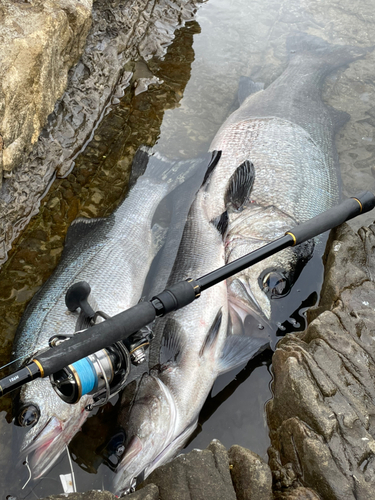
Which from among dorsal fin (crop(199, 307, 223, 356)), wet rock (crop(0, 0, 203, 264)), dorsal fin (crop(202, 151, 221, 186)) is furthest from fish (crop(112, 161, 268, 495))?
wet rock (crop(0, 0, 203, 264))

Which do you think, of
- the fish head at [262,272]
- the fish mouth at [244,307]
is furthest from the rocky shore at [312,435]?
the fish head at [262,272]

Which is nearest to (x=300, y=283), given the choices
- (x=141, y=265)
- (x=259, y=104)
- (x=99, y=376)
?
(x=141, y=265)

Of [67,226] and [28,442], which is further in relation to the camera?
[67,226]

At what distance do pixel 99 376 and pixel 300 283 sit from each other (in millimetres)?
2243

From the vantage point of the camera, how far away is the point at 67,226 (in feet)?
14.5

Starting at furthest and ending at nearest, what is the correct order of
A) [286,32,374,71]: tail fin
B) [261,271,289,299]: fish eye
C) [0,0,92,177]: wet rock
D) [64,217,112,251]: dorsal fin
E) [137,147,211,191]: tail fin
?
[286,32,374,71]: tail fin → [137,147,211,191]: tail fin → [64,217,112,251]: dorsal fin → [261,271,289,299]: fish eye → [0,0,92,177]: wet rock

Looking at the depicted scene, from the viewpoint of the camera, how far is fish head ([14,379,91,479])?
3014 mm

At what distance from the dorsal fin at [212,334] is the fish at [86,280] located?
0.79 m

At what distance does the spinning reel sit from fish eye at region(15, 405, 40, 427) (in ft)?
1.17

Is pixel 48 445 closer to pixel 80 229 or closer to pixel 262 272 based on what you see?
pixel 80 229

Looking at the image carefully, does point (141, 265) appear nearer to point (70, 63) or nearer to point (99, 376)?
point (99, 376)

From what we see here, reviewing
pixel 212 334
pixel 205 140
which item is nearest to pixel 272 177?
pixel 205 140

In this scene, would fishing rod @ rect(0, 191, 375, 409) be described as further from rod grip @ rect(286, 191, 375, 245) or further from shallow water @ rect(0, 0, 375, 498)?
shallow water @ rect(0, 0, 375, 498)

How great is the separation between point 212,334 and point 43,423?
4.72 feet
